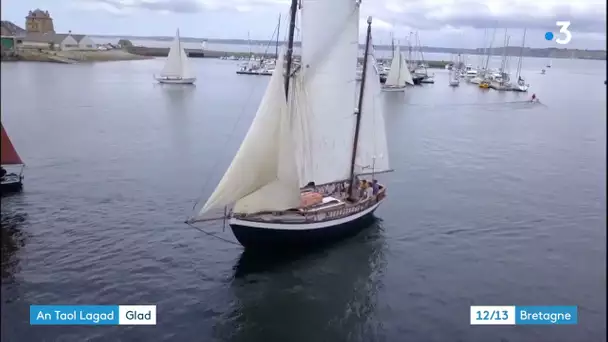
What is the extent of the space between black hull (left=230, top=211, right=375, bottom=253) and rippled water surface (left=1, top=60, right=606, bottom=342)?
0.71 m

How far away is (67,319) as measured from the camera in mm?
17938

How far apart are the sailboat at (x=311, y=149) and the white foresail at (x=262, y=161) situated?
48 millimetres

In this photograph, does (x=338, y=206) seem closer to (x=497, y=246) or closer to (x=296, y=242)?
(x=296, y=242)

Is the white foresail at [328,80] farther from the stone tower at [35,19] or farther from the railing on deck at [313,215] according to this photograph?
the stone tower at [35,19]

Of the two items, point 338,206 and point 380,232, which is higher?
point 338,206

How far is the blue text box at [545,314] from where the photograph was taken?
780 inches

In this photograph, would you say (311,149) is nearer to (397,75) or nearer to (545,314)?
(545,314)

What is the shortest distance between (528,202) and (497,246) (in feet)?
33.9

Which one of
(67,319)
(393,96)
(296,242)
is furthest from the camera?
(393,96)

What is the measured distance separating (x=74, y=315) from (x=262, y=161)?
11445 mm

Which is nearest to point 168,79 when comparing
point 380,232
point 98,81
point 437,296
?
point 98,81

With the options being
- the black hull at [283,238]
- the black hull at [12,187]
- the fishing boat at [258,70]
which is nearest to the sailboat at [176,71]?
the fishing boat at [258,70]

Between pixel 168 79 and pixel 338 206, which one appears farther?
pixel 168 79

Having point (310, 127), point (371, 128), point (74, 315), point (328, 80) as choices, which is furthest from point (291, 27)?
point (74, 315)
